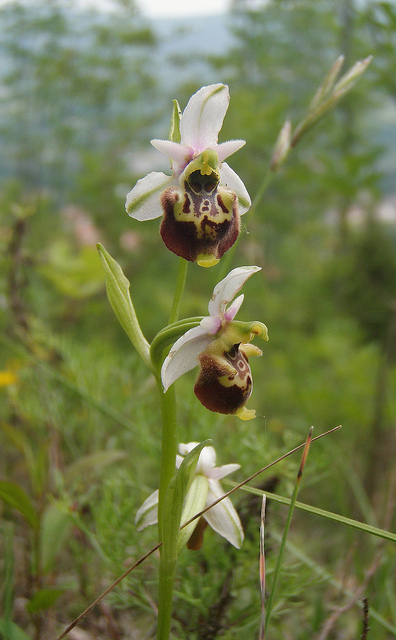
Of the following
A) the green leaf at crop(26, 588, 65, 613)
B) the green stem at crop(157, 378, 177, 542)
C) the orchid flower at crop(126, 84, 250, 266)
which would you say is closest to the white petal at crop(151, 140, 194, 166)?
the orchid flower at crop(126, 84, 250, 266)

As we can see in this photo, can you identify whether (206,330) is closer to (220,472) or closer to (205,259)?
(205,259)

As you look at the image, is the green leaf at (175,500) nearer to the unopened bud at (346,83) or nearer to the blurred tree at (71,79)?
the unopened bud at (346,83)

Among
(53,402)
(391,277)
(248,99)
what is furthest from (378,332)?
(53,402)

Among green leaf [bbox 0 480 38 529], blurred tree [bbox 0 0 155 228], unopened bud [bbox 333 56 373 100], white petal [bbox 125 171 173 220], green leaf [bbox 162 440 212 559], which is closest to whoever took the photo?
green leaf [bbox 162 440 212 559]

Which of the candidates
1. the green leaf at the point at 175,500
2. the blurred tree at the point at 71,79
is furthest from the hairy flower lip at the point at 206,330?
the blurred tree at the point at 71,79

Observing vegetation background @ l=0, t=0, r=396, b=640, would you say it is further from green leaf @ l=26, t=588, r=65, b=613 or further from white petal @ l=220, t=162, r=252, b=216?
white petal @ l=220, t=162, r=252, b=216

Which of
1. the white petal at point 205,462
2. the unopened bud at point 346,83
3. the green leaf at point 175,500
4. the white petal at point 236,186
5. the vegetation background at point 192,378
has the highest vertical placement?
the unopened bud at point 346,83
